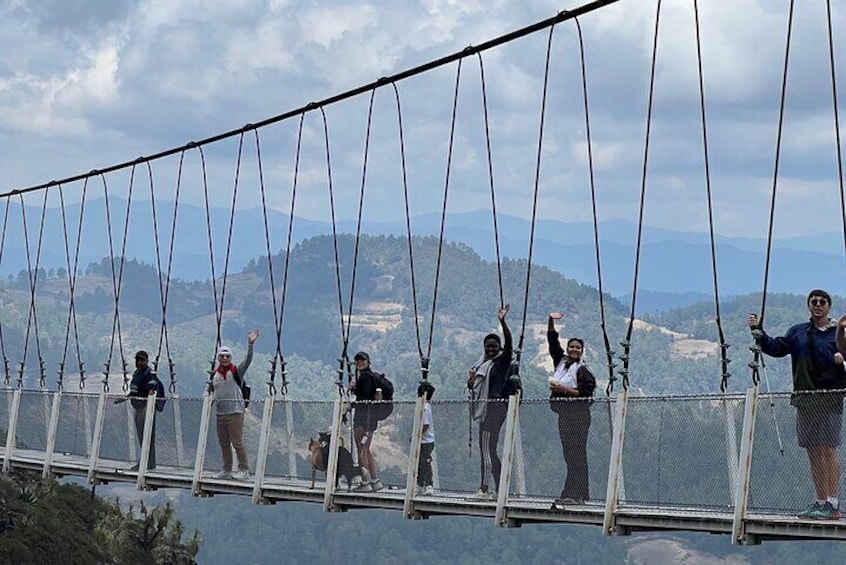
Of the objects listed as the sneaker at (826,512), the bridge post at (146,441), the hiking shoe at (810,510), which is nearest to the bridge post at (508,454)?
the hiking shoe at (810,510)

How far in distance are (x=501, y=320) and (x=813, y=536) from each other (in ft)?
19.0

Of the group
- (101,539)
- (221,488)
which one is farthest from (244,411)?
(101,539)

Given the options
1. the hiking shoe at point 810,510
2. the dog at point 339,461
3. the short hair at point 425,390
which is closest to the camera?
the hiking shoe at point 810,510

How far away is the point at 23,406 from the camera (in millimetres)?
35438

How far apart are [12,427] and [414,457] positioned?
48.3 ft

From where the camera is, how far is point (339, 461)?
79.0ft

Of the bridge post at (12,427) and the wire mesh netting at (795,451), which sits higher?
the bridge post at (12,427)

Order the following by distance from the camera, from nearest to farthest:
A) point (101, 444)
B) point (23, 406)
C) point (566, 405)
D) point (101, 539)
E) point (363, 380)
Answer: point (566, 405), point (363, 380), point (101, 444), point (23, 406), point (101, 539)

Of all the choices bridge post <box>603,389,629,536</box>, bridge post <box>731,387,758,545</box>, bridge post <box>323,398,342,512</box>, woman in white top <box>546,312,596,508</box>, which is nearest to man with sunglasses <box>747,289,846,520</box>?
bridge post <box>731,387,758,545</box>

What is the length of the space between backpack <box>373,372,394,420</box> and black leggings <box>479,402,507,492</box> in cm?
187

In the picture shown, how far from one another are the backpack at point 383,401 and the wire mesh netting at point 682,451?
4.55 m

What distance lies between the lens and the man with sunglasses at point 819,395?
53.0 ft

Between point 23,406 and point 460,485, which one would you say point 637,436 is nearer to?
point 460,485

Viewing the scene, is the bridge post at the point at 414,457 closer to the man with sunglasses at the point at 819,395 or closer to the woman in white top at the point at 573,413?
the woman in white top at the point at 573,413
